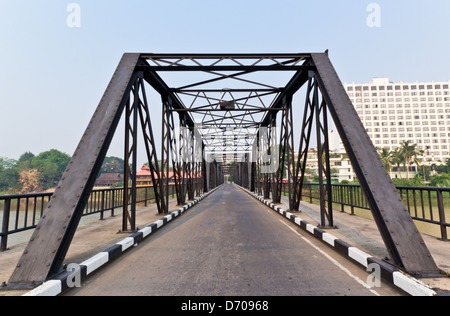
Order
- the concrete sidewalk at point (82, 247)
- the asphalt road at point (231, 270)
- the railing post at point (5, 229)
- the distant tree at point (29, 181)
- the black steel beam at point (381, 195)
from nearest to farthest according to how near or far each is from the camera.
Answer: the asphalt road at point (231, 270)
the black steel beam at point (381, 195)
the concrete sidewalk at point (82, 247)
the railing post at point (5, 229)
the distant tree at point (29, 181)

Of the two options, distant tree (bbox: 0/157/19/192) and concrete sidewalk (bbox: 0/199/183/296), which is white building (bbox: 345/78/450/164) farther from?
distant tree (bbox: 0/157/19/192)

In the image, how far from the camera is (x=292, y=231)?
667 centimetres

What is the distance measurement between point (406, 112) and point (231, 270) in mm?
136155

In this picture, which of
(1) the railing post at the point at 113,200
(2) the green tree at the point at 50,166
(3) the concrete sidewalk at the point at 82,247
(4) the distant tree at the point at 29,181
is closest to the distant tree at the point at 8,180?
(4) the distant tree at the point at 29,181

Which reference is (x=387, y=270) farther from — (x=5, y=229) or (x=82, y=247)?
(x=5, y=229)

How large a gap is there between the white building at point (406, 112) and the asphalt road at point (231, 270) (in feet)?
391

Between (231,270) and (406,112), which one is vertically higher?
(406,112)

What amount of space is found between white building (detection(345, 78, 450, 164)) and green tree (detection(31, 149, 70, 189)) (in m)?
129

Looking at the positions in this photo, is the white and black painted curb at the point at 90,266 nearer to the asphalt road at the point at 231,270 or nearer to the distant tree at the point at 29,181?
the asphalt road at the point at 231,270

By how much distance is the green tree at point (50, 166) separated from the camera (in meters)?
79.8

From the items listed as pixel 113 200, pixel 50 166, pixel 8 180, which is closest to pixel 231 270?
pixel 113 200

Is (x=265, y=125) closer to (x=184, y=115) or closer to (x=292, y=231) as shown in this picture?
(x=184, y=115)

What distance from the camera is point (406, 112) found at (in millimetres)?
106062

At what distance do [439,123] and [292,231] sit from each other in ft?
469
